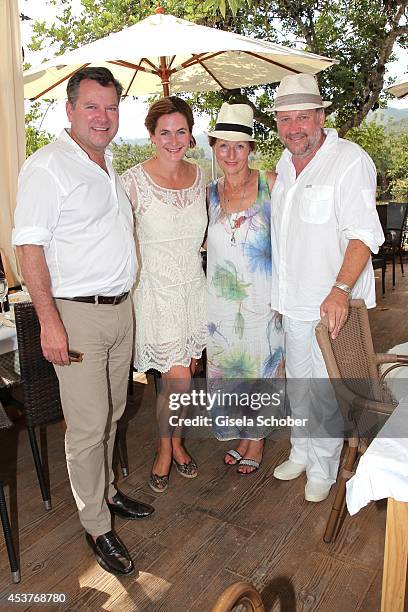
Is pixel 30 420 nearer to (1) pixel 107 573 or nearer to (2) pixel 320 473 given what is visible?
(1) pixel 107 573

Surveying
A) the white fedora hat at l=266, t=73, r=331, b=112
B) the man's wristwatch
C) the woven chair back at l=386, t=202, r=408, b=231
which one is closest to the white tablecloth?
the man's wristwatch

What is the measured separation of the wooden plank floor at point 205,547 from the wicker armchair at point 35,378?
311 mm

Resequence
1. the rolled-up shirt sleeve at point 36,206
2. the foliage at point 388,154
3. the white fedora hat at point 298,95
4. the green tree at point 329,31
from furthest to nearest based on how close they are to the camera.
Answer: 1. the foliage at point 388,154
2. the green tree at point 329,31
3. the white fedora hat at point 298,95
4. the rolled-up shirt sleeve at point 36,206

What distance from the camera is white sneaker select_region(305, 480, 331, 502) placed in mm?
2596

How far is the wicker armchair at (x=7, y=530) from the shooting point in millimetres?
2045

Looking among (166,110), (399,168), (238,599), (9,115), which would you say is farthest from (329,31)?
(238,599)

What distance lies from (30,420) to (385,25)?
8306 millimetres

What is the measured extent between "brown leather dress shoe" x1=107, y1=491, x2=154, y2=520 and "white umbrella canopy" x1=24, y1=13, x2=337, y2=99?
265 cm

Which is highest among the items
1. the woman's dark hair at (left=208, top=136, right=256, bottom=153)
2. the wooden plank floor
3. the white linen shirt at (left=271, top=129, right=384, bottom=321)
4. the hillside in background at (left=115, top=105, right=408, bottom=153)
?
the hillside in background at (left=115, top=105, right=408, bottom=153)

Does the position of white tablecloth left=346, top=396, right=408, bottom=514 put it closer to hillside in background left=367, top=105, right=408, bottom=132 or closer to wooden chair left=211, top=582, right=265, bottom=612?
wooden chair left=211, top=582, right=265, bottom=612

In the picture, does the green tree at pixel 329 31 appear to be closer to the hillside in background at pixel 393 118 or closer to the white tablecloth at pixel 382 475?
the hillside in background at pixel 393 118

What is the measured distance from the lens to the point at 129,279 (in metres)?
2.23

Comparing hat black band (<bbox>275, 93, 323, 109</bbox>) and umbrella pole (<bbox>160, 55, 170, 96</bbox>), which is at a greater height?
umbrella pole (<bbox>160, 55, 170, 96</bbox>)

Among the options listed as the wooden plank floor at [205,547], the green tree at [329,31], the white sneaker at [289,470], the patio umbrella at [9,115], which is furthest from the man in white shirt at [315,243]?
the green tree at [329,31]
